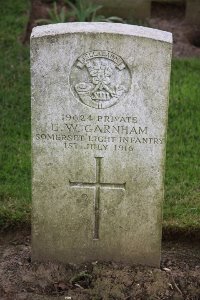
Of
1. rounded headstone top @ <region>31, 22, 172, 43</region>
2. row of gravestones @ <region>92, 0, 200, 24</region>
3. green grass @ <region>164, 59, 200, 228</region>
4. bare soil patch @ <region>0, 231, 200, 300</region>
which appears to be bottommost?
bare soil patch @ <region>0, 231, 200, 300</region>

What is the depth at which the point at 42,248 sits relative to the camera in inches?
200

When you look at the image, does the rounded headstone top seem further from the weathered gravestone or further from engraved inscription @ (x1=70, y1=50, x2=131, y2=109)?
engraved inscription @ (x1=70, y1=50, x2=131, y2=109)

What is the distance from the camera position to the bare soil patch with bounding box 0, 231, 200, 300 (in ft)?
15.8

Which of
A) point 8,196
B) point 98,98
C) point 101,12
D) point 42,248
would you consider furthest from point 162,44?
point 101,12

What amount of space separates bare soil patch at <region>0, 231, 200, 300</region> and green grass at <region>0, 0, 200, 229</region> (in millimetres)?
525

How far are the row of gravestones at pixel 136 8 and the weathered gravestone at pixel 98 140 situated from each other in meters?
4.76

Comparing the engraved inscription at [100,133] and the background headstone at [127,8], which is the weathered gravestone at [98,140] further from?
the background headstone at [127,8]

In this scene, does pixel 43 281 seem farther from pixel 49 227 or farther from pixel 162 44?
pixel 162 44

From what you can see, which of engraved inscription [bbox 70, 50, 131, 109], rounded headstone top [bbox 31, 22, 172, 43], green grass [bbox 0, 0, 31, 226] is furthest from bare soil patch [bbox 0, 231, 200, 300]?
rounded headstone top [bbox 31, 22, 172, 43]

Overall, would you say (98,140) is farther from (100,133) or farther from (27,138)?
(27,138)

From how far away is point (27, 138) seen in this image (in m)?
6.75

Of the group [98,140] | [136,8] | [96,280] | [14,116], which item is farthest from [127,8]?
[96,280]

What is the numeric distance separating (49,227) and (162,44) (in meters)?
1.37

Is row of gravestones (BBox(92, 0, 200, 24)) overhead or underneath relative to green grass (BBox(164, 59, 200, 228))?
overhead
